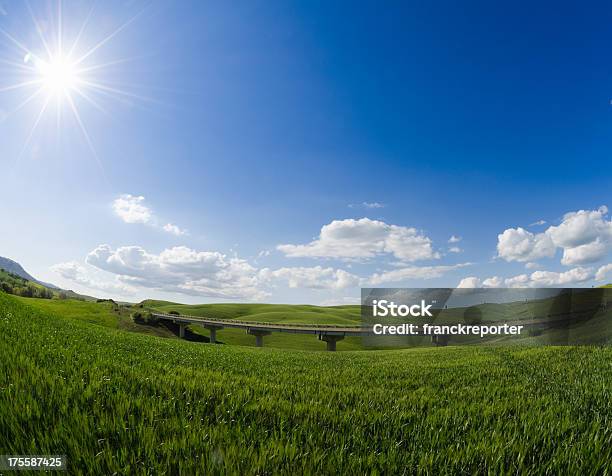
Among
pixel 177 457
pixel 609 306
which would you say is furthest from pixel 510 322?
pixel 177 457

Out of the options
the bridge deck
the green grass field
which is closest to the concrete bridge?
the bridge deck

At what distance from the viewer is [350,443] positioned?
296cm

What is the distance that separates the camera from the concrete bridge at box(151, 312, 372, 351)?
68.1 meters

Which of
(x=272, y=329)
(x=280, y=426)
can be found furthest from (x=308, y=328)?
(x=280, y=426)

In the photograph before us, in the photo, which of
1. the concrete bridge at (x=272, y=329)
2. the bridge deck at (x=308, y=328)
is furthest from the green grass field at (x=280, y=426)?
the concrete bridge at (x=272, y=329)

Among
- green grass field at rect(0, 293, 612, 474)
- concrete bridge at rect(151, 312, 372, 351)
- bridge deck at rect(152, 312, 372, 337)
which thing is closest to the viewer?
green grass field at rect(0, 293, 612, 474)

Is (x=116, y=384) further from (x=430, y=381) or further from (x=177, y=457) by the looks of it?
(x=430, y=381)

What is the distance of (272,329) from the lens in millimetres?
77312

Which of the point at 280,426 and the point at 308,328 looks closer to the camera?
the point at 280,426

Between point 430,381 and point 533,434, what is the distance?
356cm

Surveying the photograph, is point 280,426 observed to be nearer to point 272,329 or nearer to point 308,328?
point 308,328

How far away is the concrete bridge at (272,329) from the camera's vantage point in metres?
68.1

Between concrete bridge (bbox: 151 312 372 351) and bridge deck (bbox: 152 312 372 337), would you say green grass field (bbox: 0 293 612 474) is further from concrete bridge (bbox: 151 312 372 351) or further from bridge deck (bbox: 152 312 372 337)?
concrete bridge (bbox: 151 312 372 351)

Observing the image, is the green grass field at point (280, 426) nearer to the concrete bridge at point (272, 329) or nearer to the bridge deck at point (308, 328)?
the bridge deck at point (308, 328)
